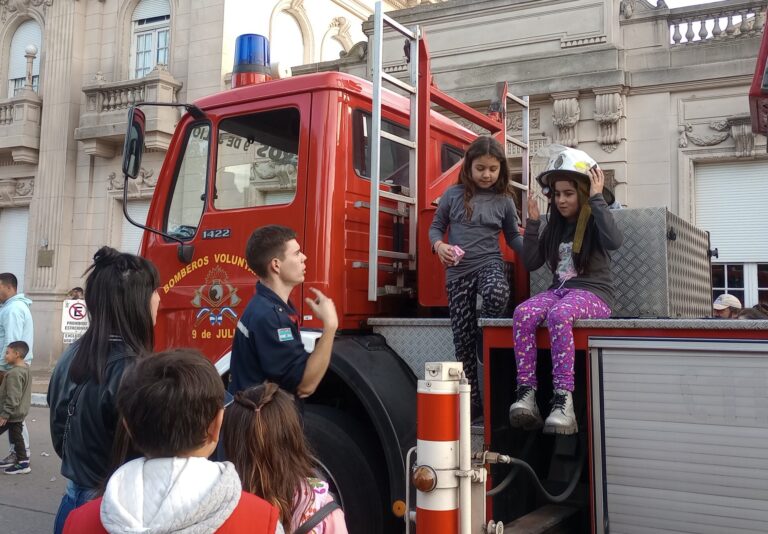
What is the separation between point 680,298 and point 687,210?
7729 mm

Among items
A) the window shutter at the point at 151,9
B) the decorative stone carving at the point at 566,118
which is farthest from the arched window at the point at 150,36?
the decorative stone carving at the point at 566,118

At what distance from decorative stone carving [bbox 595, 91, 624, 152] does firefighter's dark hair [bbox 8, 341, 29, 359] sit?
8506 mm

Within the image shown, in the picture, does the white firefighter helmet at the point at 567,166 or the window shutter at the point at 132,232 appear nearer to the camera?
the white firefighter helmet at the point at 567,166

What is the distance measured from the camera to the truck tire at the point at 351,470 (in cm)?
348

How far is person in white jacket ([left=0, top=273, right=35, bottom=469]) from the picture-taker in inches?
282

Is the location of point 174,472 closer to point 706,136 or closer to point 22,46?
point 706,136

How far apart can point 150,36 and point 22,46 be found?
3.92 m

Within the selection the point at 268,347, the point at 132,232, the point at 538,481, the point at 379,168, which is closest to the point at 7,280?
the point at 379,168

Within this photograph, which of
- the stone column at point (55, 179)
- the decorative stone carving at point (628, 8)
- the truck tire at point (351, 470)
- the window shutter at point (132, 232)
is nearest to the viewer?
the truck tire at point (351, 470)

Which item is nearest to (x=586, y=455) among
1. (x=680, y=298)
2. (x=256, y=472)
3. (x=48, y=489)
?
(x=680, y=298)

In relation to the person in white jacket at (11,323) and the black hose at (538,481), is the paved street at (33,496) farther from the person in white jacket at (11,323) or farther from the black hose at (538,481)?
the black hose at (538,481)

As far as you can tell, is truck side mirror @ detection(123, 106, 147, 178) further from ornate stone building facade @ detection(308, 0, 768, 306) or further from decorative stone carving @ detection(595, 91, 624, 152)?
decorative stone carving @ detection(595, 91, 624, 152)

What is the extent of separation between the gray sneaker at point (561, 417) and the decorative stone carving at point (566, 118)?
29.5 ft

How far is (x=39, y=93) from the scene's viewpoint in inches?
682
